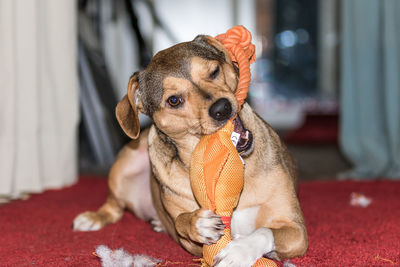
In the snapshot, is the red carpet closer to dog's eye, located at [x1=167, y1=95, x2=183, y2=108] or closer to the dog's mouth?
the dog's mouth

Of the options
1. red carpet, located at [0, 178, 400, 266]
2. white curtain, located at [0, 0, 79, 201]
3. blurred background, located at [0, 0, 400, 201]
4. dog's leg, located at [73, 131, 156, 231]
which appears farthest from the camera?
blurred background, located at [0, 0, 400, 201]

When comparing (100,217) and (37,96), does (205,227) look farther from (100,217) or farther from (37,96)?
(37,96)

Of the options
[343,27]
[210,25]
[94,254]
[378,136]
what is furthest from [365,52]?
[210,25]

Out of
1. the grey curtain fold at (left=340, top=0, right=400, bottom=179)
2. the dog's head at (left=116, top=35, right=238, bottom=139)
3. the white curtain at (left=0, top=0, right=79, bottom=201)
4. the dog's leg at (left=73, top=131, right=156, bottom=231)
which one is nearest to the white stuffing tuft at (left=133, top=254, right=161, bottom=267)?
the dog's head at (left=116, top=35, right=238, bottom=139)

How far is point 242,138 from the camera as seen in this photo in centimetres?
192

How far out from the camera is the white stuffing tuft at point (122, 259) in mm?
1778

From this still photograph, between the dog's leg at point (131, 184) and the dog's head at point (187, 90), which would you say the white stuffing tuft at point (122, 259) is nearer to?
the dog's head at point (187, 90)

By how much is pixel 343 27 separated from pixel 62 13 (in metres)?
2.27

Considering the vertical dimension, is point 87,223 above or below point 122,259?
below

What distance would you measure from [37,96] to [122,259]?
1.86 metres

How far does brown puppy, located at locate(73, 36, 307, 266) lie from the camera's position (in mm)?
1781

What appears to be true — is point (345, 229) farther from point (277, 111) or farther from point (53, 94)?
point (277, 111)

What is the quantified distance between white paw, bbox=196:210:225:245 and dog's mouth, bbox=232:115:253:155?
34 cm

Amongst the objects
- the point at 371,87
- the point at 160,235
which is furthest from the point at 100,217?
the point at 371,87
